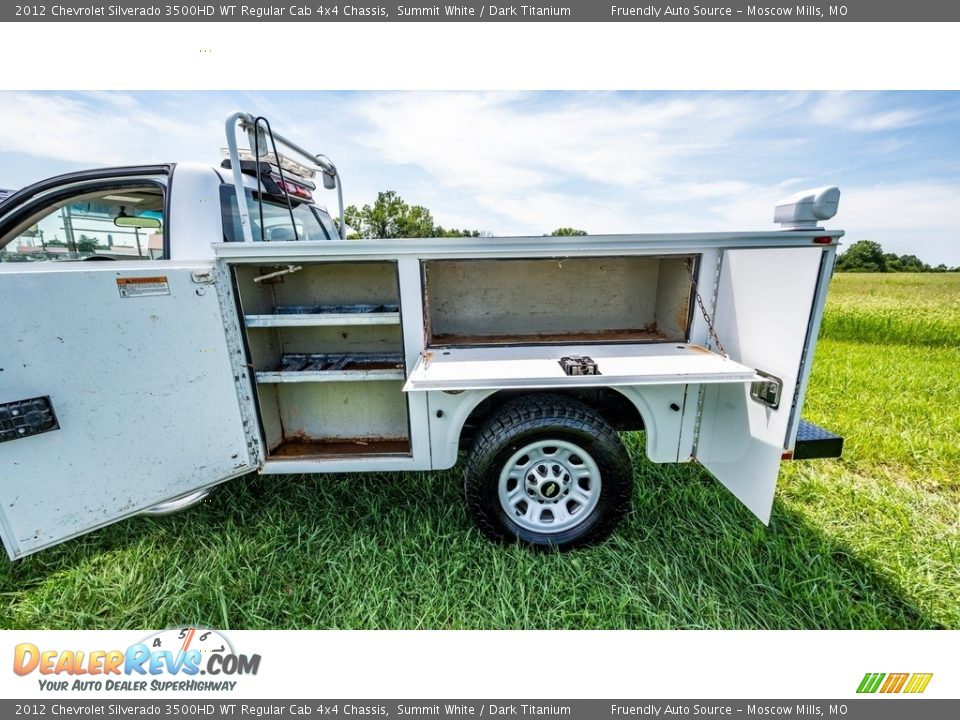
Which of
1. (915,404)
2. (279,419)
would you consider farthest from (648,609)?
(915,404)

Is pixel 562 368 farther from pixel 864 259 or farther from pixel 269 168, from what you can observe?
pixel 864 259

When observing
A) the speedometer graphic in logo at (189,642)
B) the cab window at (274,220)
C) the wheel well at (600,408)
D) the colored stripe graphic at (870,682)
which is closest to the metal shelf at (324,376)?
the wheel well at (600,408)

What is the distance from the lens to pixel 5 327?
1.66 m

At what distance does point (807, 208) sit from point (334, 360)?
10.2ft

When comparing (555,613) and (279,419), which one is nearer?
(555,613)

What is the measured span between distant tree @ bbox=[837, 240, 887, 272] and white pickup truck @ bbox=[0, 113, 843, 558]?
29.4 meters

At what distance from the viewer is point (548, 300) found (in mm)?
3023

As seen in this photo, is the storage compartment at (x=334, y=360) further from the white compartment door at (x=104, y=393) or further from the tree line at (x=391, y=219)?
the tree line at (x=391, y=219)

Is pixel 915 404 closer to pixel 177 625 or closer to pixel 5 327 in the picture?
pixel 177 625

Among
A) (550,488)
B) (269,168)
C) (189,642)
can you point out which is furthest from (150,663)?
(269,168)

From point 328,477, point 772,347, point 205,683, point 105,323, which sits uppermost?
point 105,323

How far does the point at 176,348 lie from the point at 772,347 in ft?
10.2

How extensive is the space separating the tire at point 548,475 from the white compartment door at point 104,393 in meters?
1.51

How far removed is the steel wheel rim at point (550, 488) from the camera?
2271mm
